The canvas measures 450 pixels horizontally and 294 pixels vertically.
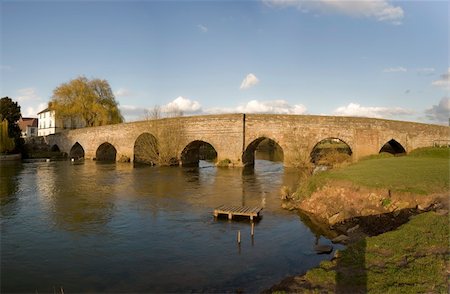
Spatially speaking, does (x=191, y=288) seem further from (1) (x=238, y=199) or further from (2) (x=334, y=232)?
(1) (x=238, y=199)

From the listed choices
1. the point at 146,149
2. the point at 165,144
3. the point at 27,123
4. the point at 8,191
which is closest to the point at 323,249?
the point at 8,191

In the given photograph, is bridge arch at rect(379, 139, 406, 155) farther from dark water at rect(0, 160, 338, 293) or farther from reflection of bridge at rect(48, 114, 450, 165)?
dark water at rect(0, 160, 338, 293)

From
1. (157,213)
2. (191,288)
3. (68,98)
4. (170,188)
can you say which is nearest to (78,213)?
(157,213)

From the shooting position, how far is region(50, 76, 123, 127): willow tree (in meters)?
61.4

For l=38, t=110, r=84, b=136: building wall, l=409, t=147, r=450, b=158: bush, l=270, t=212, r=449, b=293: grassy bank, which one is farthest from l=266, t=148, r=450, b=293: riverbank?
l=38, t=110, r=84, b=136: building wall

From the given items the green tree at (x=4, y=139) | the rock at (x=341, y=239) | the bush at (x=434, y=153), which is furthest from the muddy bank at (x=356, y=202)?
the green tree at (x=4, y=139)

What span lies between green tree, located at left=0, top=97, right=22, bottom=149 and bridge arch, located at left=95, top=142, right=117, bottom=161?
12482 millimetres

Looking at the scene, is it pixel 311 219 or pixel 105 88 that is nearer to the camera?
pixel 311 219

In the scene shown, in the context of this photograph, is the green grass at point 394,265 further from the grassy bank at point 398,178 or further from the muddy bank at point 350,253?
the grassy bank at point 398,178

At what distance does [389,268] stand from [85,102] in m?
61.0

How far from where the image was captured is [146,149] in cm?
4481

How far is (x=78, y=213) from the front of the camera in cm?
1803

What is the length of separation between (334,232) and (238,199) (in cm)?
777

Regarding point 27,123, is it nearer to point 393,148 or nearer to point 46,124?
point 46,124
